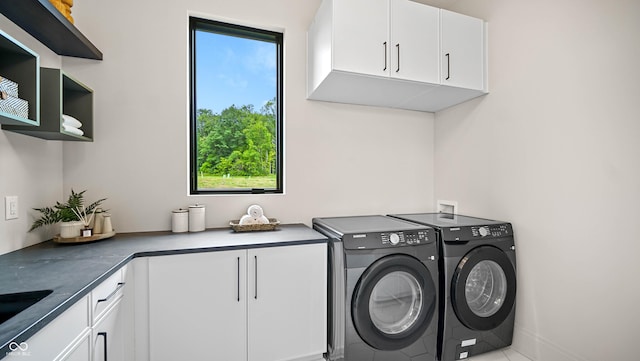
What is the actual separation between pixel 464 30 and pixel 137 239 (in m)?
2.86

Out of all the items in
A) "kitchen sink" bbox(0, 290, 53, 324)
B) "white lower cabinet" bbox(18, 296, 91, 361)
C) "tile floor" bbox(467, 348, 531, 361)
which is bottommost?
"tile floor" bbox(467, 348, 531, 361)

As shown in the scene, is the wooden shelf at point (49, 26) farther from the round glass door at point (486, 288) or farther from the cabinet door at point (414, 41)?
the round glass door at point (486, 288)

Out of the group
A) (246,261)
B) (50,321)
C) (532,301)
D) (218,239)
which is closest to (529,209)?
(532,301)

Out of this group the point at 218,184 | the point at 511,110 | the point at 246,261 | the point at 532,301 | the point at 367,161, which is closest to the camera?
the point at 246,261

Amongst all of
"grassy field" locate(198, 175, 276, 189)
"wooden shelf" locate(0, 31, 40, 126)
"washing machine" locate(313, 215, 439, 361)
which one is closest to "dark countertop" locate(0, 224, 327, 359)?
"washing machine" locate(313, 215, 439, 361)

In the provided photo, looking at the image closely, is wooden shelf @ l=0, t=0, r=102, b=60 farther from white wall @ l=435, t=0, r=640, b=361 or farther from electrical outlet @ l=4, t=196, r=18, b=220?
white wall @ l=435, t=0, r=640, b=361

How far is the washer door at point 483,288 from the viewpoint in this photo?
193cm

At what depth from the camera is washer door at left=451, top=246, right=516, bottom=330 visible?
6.33ft

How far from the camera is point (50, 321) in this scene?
0.86 meters

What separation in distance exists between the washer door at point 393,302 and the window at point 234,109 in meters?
1.14

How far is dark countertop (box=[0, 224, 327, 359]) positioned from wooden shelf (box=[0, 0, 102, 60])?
3.98 feet

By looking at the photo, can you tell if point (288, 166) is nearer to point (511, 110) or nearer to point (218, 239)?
point (218, 239)

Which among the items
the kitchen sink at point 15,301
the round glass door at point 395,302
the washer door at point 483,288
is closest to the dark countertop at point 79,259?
the kitchen sink at point 15,301

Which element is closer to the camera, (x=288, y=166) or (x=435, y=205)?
(x=288, y=166)
